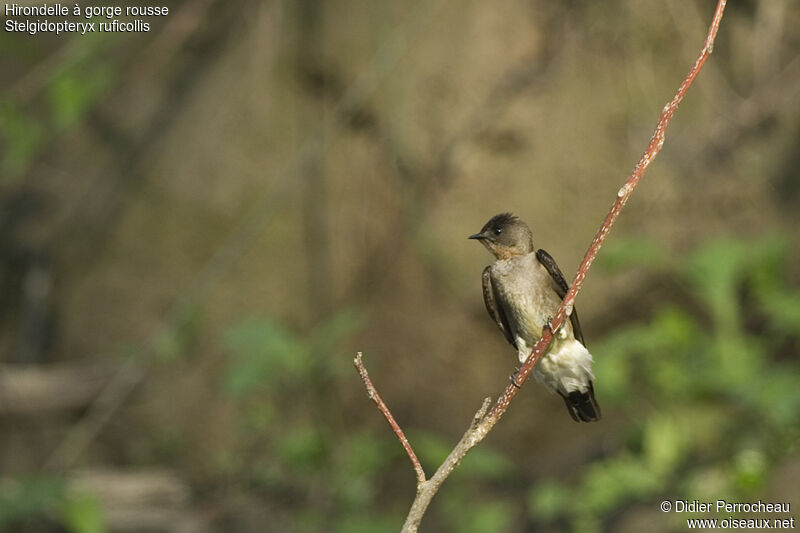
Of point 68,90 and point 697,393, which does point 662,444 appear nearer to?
point 697,393

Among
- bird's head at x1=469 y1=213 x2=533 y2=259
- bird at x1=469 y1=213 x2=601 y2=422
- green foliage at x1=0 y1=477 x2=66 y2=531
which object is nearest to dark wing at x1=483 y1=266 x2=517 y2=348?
bird at x1=469 y1=213 x2=601 y2=422

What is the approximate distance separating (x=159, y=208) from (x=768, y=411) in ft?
11.5

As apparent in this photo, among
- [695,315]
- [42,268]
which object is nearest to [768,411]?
[695,315]

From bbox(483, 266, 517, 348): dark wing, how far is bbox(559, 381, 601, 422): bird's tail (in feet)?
0.53

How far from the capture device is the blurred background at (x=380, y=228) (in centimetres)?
455

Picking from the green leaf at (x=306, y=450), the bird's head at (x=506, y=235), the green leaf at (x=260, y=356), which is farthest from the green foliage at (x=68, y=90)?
the bird's head at (x=506, y=235)

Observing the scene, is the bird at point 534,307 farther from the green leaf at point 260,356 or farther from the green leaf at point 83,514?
the green leaf at point 83,514

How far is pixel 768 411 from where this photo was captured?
12.5ft

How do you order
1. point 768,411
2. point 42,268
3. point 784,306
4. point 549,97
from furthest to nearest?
point 42,268, point 549,97, point 784,306, point 768,411

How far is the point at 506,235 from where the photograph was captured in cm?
166

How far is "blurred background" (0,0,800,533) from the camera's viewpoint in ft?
14.9

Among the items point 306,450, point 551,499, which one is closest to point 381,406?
point 551,499

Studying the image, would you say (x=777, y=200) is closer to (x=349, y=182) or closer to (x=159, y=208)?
(x=349, y=182)

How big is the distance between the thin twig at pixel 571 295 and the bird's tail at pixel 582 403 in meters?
0.34
